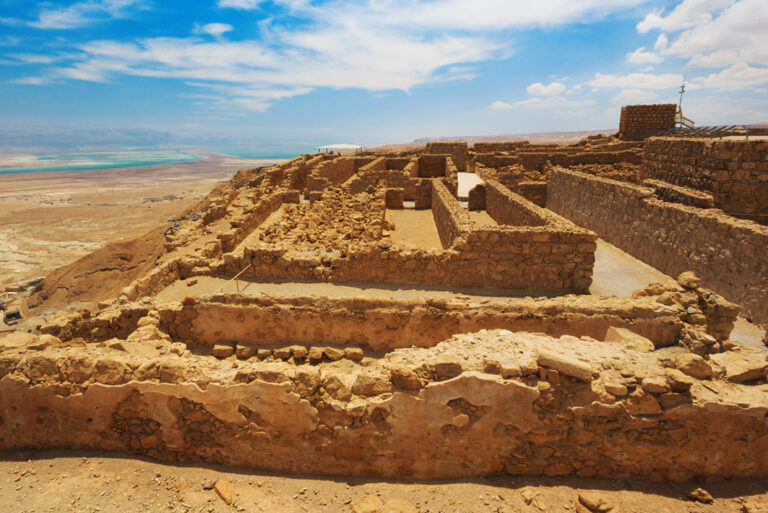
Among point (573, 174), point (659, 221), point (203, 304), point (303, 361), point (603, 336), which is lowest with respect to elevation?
point (303, 361)

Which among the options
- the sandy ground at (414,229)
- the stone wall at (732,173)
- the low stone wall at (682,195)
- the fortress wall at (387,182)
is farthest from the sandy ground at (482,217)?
the stone wall at (732,173)

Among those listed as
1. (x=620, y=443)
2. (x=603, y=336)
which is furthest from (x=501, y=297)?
(x=620, y=443)

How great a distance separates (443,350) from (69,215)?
52.4 meters

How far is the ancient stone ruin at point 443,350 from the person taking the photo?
3789mm

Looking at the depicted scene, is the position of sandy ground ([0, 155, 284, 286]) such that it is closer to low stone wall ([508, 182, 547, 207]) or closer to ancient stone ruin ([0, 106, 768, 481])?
ancient stone ruin ([0, 106, 768, 481])

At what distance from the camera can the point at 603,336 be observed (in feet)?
20.1

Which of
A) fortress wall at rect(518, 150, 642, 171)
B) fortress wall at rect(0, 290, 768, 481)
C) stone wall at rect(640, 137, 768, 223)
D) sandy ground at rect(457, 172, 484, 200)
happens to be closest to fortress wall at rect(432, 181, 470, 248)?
fortress wall at rect(0, 290, 768, 481)

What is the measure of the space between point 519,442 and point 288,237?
7.90 metres

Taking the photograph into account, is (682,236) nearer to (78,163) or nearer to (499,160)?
(499,160)

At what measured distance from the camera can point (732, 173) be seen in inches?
360

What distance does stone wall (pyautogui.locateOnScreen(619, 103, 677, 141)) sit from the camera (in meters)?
23.1

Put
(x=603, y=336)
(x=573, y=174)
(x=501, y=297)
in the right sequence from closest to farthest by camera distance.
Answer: (x=603, y=336), (x=501, y=297), (x=573, y=174)

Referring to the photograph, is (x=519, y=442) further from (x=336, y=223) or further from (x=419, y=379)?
(x=336, y=223)

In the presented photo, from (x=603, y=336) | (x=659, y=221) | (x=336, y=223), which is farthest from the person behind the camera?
(x=336, y=223)
